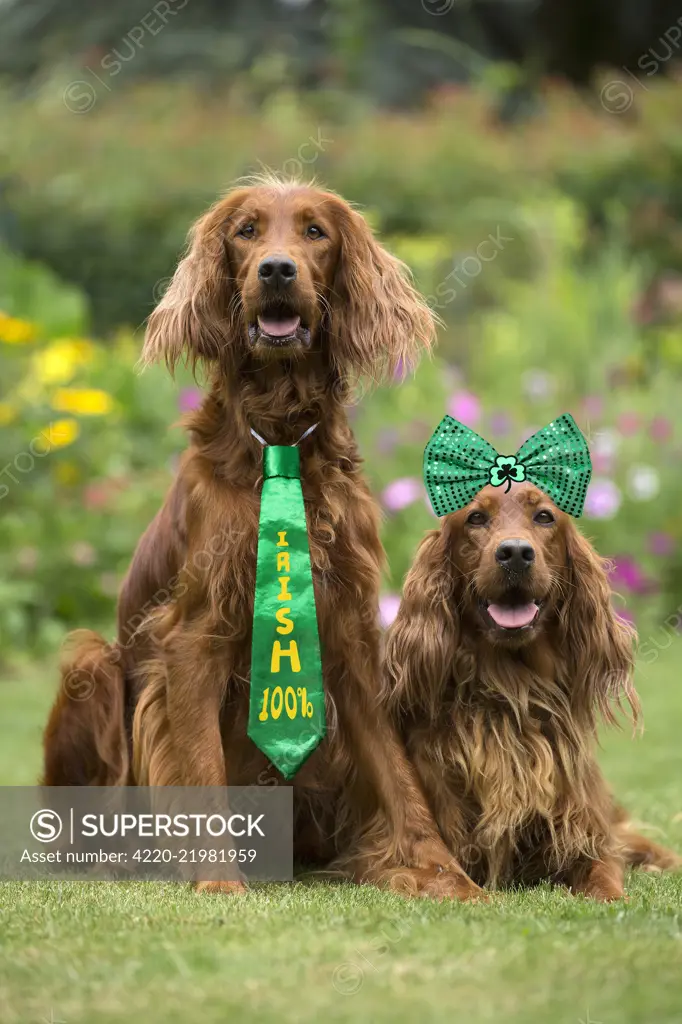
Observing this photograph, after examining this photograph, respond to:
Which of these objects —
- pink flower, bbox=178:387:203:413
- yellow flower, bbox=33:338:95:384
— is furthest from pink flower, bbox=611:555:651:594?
yellow flower, bbox=33:338:95:384

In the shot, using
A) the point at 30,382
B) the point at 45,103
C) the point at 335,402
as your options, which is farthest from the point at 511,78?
the point at 335,402

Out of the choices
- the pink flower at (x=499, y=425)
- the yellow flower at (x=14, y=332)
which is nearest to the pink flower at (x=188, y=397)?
the yellow flower at (x=14, y=332)

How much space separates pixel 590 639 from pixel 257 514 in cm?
92

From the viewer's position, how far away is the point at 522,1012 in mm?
2234

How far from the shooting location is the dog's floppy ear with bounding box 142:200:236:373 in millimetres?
3518

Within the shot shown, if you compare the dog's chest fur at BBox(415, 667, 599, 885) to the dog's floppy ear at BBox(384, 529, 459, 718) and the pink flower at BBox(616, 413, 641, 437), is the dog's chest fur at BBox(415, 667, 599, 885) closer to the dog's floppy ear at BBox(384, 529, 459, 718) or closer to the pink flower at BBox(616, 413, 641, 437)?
the dog's floppy ear at BBox(384, 529, 459, 718)

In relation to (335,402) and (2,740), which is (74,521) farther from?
(335,402)

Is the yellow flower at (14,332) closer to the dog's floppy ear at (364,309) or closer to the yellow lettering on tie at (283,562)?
the dog's floppy ear at (364,309)

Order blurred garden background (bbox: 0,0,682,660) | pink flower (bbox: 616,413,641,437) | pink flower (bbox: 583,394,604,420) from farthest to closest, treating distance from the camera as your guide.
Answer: pink flower (bbox: 583,394,604,420)
pink flower (bbox: 616,413,641,437)
blurred garden background (bbox: 0,0,682,660)

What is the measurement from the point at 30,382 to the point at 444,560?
4.27m

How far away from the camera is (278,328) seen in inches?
132

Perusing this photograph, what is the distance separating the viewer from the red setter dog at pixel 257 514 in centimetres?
338

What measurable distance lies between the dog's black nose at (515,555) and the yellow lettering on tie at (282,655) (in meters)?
0.57

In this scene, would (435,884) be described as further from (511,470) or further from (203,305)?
(203,305)
